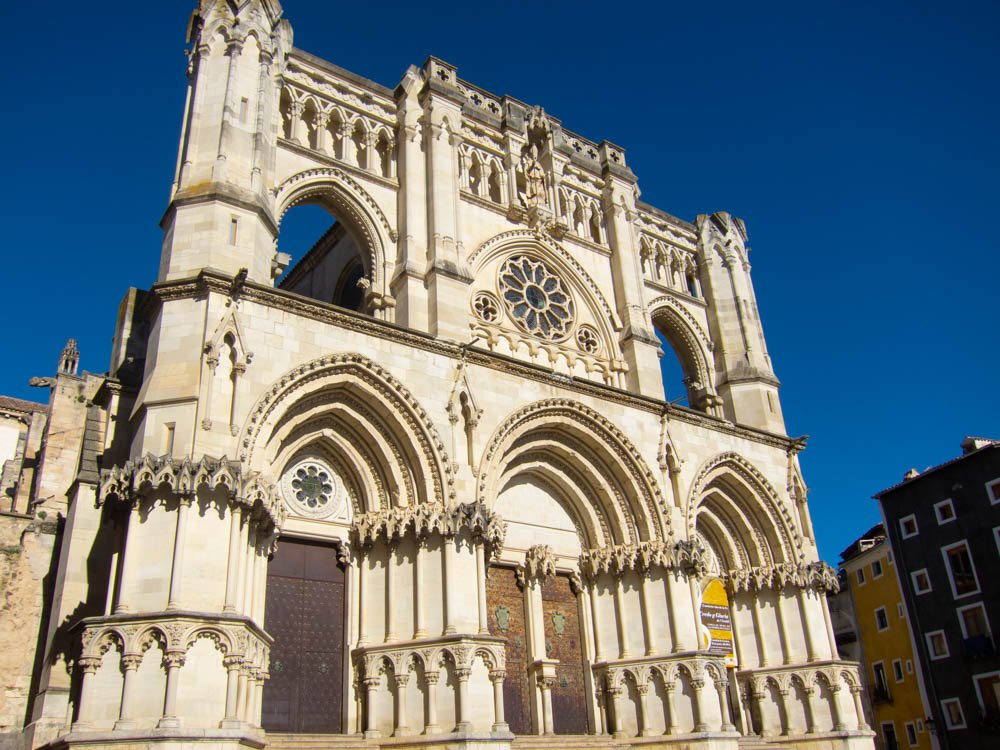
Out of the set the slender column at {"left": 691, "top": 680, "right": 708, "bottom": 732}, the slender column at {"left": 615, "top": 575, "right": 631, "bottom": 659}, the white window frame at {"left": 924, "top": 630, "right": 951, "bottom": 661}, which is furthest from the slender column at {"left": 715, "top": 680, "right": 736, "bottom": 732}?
the white window frame at {"left": 924, "top": 630, "right": 951, "bottom": 661}

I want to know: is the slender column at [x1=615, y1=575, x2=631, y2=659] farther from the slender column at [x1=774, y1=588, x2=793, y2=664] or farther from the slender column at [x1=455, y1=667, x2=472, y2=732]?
the slender column at [x1=455, y1=667, x2=472, y2=732]

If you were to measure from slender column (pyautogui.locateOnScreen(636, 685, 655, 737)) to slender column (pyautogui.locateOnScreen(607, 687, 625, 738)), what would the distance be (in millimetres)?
376

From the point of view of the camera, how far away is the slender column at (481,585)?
14.2 metres

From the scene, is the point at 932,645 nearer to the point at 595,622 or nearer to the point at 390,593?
the point at 595,622

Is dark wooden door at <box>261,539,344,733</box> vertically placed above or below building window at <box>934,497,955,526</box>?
below

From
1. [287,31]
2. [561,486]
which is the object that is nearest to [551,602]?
[561,486]

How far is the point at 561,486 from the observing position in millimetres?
18344

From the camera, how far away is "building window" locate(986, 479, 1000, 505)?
2962 cm

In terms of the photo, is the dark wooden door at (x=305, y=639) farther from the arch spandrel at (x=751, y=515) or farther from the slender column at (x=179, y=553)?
the arch spandrel at (x=751, y=515)

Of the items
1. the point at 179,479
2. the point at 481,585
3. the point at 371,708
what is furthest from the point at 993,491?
the point at 179,479

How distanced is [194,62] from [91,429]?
7.22 meters

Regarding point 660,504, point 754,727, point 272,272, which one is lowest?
point 754,727

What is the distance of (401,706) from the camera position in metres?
13.5

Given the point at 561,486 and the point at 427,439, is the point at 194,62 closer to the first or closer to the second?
the point at 427,439
